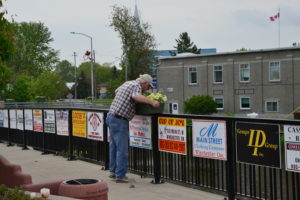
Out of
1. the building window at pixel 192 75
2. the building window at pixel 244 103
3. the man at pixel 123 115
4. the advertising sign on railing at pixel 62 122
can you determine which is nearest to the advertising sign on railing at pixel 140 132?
the man at pixel 123 115

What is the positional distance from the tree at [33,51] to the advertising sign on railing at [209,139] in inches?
3533

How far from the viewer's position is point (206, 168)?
24.2 ft

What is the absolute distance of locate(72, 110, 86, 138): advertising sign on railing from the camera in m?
11.1

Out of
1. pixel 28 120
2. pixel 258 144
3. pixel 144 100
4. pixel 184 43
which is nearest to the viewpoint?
pixel 258 144

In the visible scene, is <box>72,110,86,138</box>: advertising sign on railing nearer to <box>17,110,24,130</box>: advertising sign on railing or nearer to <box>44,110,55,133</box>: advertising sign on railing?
<box>44,110,55,133</box>: advertising sign on railing

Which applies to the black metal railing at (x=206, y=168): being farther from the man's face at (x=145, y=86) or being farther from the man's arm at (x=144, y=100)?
the man's face at (x=145, y=86)

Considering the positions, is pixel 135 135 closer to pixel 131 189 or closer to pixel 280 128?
pixel 131 189

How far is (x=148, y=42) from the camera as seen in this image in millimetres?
65438

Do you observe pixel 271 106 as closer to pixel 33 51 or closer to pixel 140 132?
pixel 140 132

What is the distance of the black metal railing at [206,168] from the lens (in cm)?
635

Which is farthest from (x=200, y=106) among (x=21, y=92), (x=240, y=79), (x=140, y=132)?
(x=140, y=132)

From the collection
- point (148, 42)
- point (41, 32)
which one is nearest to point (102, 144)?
point (148, 42)

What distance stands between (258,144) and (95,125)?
5.00 metres

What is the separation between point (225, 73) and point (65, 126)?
128ft
